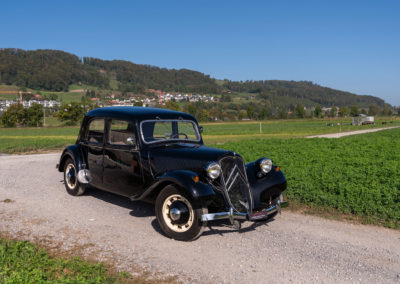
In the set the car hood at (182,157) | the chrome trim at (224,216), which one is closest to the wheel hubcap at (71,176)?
the car hood at (182,157)

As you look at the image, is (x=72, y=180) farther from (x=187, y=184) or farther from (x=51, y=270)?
(x=51, y=270)

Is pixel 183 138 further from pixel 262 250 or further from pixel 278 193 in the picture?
pixel 262 250

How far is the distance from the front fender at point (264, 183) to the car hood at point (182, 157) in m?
0.70

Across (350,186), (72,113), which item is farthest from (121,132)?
(72,113)

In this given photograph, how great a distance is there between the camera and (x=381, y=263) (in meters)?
4.08

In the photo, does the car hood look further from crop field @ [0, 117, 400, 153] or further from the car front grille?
crop field @ [0, 117, 400, 153]

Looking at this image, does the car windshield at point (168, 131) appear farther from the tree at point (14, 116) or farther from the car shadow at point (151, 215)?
the tree at point (14, 116)

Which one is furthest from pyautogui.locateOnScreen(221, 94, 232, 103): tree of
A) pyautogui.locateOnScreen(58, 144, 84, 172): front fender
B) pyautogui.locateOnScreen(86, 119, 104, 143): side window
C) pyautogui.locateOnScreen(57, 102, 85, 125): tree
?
pyautogui.locateOnScreen(86, 119, 104, 143): side window

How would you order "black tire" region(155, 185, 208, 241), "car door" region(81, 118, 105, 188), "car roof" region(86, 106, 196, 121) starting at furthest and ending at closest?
"car door" region(81, 118, 105, 188)
"car roof" region(86, 106, 196, 121)
"black tire" region(155, 185, 208, 241)

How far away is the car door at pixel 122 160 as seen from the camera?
5789mm

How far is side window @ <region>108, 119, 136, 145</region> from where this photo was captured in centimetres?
599

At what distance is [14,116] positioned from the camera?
264 ft

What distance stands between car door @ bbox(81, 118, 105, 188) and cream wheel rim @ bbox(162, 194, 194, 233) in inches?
81.3

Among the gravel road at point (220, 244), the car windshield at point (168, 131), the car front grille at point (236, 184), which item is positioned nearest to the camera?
the gravel road at point (220, 244)
